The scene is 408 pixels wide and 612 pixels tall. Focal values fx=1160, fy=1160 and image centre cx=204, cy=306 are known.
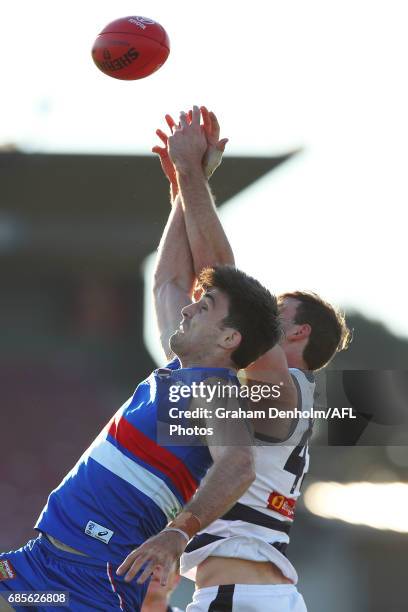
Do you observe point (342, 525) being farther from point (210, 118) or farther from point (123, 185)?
point (210, 118)

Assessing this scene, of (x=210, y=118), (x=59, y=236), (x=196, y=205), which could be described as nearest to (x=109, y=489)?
(x=196, y=205)

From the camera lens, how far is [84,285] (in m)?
29.7

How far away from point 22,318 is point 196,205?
23055 mm

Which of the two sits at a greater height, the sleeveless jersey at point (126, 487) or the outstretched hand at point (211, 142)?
the outstretched hand at point (211, 142)

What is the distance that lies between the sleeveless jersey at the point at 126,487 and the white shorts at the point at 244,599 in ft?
2.47

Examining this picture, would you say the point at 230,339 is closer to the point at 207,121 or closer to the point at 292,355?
the point at 292,355

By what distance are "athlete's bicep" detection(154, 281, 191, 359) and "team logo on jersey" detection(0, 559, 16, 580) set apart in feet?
4.92

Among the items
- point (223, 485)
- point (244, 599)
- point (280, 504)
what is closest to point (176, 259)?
point (280, 504)

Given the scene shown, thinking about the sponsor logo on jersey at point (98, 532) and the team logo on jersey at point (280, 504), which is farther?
the team logo on jersey at point (280, 504)

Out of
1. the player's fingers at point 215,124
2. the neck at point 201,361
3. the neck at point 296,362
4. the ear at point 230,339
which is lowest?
the neck at point 201,361

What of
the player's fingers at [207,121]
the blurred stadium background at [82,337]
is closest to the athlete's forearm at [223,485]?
the player's fingers at [207,121]

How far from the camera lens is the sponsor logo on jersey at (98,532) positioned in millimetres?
5012

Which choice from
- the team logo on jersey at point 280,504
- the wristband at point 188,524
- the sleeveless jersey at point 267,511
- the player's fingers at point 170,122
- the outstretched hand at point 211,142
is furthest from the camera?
the player's fingers at point 170,122

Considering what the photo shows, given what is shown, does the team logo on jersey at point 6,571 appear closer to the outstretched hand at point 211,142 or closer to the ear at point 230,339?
the ear at point 230,339
